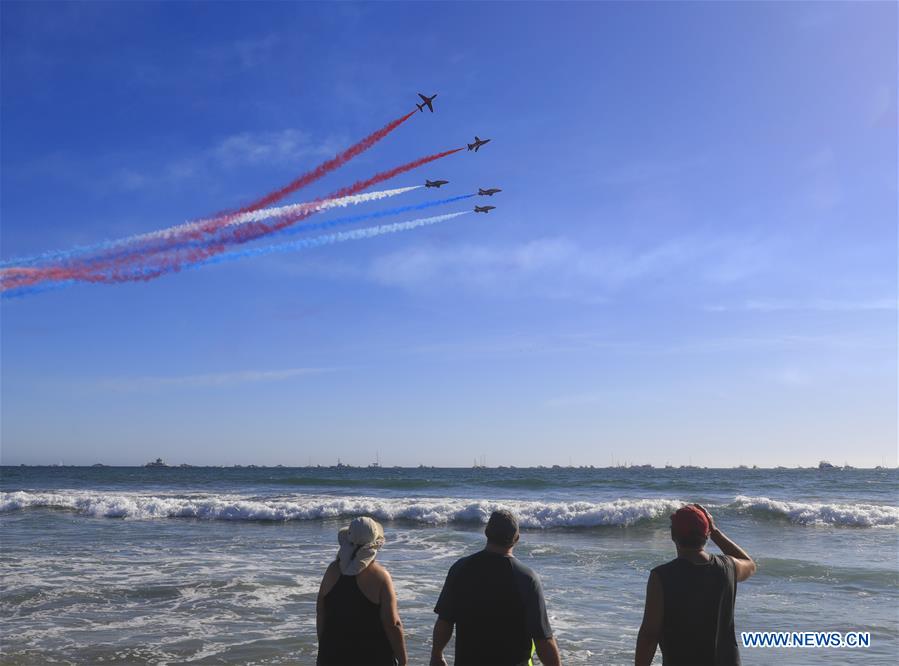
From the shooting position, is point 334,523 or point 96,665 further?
point 334,523

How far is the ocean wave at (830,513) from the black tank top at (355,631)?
2261 centimetres

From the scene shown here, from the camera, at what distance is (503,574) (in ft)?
12.6

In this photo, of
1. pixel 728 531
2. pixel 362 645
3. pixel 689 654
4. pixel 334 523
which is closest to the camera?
pixel 689 654

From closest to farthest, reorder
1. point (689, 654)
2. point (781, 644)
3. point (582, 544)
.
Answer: point (689, 654) → point (781, 644) → point (582, 544)

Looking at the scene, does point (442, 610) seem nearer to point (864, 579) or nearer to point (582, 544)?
point (864, 579)

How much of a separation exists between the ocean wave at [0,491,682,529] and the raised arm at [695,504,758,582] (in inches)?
721

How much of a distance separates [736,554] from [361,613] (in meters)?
2.35

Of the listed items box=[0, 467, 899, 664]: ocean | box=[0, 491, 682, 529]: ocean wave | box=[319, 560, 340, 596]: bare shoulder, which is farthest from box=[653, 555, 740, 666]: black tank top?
box=[0, 491, 682, 529]: ocean wave

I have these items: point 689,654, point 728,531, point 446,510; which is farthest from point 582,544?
point 689,654

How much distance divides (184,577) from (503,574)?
10162mm

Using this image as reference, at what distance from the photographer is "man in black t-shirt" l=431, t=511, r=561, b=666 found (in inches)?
151

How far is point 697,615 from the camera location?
3.73 metres

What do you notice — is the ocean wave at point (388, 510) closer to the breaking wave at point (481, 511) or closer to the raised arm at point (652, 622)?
the breaking wave at point (481, 511)

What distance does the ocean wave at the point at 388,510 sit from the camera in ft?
73.6
